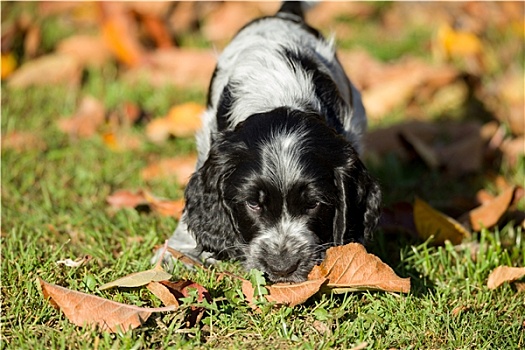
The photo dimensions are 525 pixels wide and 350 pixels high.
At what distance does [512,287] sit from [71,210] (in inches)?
102

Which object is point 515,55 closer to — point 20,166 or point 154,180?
point 154,180

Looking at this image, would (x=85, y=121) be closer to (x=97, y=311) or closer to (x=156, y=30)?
(x=156, y=30)

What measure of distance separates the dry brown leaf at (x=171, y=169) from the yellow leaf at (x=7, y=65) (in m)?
2.12

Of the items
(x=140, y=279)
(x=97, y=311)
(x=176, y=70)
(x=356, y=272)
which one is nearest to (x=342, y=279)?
(x=356, y=272)

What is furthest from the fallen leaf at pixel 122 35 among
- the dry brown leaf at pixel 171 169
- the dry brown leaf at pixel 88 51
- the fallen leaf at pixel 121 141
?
the dry brown leaf at pixel 171 169

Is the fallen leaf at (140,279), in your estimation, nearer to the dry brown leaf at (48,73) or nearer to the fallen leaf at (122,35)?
the dry brown leaf at (48,73)

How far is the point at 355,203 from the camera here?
12.9ft

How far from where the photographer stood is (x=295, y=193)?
365cm

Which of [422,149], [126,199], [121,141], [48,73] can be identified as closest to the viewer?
[126,199]

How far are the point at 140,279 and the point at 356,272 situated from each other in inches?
37.5

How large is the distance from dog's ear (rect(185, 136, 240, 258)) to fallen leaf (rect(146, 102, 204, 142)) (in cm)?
196

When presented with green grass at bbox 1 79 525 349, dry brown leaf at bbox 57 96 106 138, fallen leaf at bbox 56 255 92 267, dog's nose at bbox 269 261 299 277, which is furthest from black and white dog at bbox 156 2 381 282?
dry brown leaf at bbox 57 96 106 138

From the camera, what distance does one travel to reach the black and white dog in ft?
12.0

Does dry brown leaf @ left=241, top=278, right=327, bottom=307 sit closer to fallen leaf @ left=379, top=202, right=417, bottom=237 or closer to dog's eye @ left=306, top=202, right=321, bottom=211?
dog's eye @ left=306, top=202, right=321, bottom=211
